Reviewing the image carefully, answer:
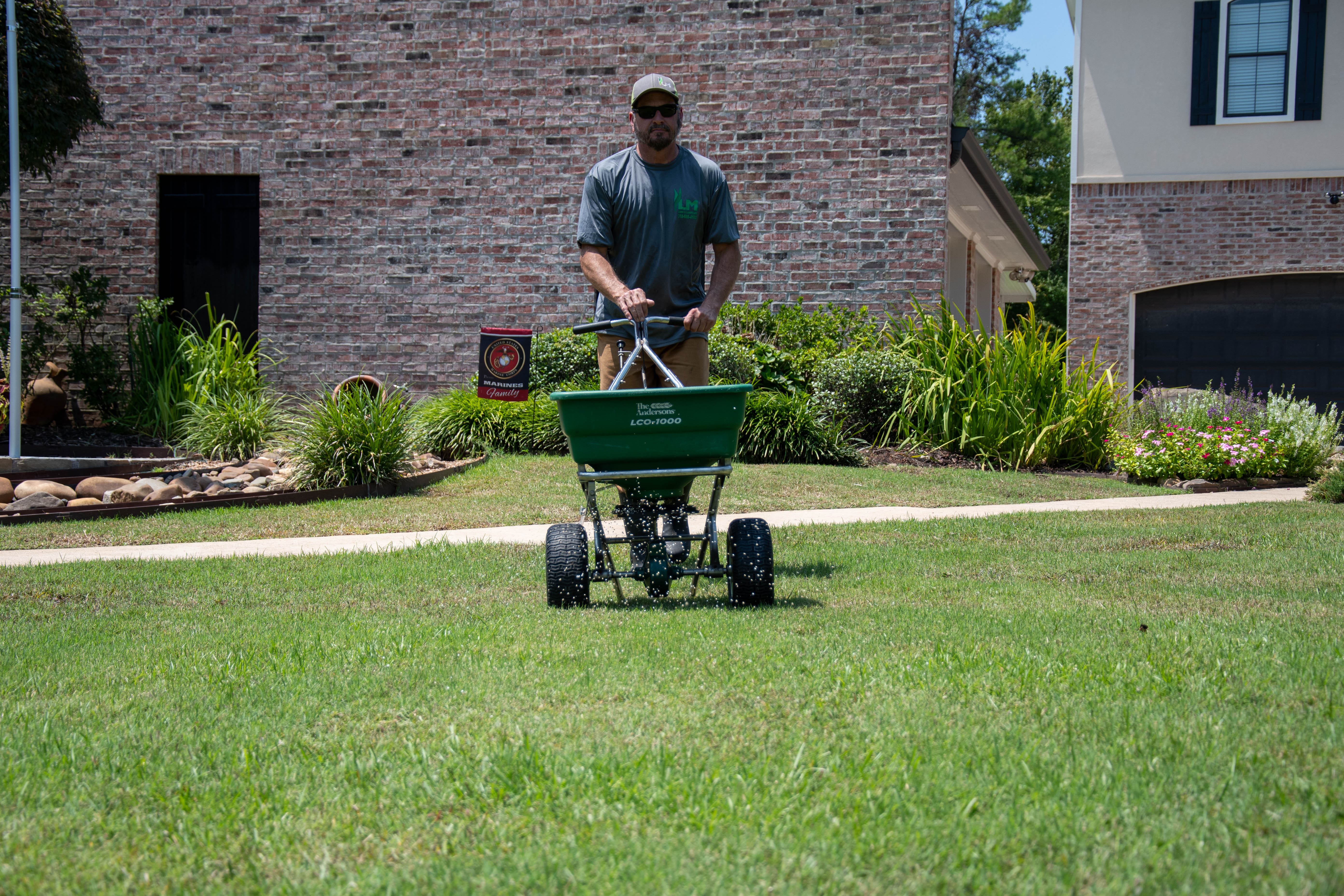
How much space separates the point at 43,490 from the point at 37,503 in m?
0.35

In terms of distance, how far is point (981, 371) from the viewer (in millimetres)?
11844

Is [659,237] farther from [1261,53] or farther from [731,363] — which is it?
[1261,53]

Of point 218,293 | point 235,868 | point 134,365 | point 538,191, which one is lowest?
point 235,868

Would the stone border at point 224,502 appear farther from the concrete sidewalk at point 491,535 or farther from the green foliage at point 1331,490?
the green foliage at point 1331,490

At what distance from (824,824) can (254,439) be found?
9438mm

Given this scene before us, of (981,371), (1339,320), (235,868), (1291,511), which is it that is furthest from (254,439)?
(1339,320)

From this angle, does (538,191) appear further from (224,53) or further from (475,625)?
(475,625)

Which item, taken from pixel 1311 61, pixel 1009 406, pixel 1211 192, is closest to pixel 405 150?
pixel 1009 406

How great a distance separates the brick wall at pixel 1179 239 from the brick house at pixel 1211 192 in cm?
2

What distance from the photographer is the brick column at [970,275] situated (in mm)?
19797

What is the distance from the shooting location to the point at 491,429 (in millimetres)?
11430

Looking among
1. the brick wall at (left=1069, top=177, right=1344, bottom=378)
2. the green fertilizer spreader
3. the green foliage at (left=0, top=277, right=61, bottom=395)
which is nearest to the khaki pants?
the green fertilizer spreader

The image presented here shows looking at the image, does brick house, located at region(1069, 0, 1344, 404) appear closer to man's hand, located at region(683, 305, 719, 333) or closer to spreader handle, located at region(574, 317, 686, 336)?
man's hand, located at region(683, 305, 719, 333)

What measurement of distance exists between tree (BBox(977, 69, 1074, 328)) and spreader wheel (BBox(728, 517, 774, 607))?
37.6 metres
